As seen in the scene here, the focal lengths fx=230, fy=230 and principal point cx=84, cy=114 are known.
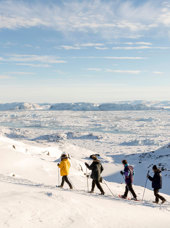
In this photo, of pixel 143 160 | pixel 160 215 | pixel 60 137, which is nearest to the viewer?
pixel 160 215

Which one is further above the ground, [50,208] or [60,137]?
[50,208]

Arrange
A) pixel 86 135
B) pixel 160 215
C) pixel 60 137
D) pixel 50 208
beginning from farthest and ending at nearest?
pixel 86 135, pixel 60 137, pixel 160 215, pixel 50 208

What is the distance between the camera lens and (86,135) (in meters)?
64.2

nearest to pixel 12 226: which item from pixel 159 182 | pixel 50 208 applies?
pixel 50 208

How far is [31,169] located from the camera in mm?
14719

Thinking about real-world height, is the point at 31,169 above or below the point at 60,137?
above

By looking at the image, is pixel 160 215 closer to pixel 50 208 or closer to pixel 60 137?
pixel 50 208

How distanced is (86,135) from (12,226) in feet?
197

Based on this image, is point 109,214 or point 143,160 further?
point 143,160

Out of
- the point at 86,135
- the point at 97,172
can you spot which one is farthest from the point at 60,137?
the point at 97,172

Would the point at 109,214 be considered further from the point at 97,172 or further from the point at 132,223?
the point at 97,172

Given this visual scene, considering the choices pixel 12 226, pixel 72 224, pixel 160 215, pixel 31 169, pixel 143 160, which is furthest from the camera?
pixel 143 160

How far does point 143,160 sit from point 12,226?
86.5ft

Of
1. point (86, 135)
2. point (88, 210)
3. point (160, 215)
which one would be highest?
point (88, 210)
